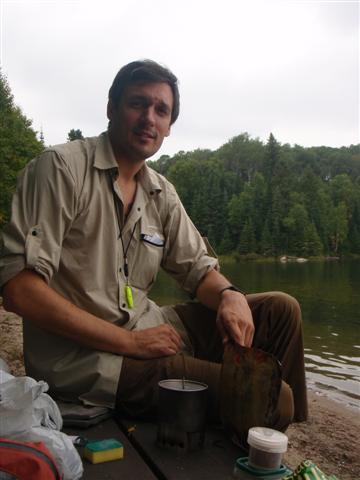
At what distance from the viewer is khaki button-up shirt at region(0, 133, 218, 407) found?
8.08ft

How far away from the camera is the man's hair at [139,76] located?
2988 mm

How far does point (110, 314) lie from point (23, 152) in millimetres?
36557

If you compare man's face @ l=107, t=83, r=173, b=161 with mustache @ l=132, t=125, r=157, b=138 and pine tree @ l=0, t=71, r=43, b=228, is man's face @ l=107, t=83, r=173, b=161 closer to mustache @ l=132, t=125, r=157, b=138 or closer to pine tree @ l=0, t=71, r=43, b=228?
mustache @ l=132, t=125, r=157, b=138

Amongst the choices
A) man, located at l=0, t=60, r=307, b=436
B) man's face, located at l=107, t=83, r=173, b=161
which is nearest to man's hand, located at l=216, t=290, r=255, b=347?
man, located at l=0, t=60, r=307, b=436

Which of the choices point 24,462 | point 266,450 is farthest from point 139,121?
point 24,462

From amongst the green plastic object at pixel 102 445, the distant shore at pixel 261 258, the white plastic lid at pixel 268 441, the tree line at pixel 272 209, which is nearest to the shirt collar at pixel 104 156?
the green plastic object at pixel 102 445

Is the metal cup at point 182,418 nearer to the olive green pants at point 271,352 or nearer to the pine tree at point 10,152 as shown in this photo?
the olive green pants at point 271,352

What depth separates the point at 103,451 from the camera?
80.4 inches

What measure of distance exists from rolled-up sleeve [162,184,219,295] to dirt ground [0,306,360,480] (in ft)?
9.02

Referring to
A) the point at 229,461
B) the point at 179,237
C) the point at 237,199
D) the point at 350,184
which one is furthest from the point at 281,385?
the point at 350,184

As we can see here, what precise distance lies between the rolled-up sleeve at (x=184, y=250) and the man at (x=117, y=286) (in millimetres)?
43

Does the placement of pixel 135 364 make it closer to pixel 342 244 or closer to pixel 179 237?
pixel 179 237

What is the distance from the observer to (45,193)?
2525 millimetres

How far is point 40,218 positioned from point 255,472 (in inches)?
54.5
